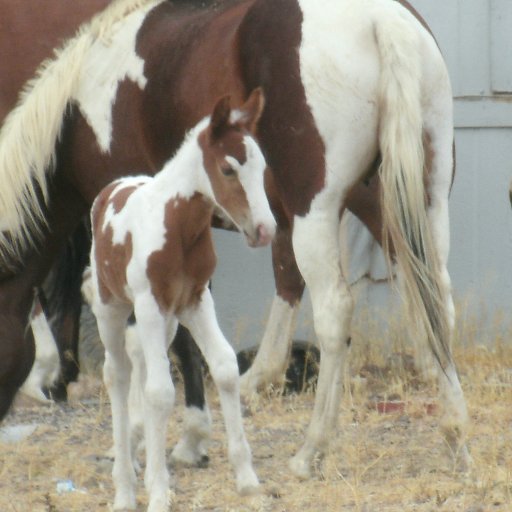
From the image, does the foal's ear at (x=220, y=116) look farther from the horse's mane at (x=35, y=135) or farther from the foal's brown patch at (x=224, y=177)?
the horse's mane at (x=35, y=135)

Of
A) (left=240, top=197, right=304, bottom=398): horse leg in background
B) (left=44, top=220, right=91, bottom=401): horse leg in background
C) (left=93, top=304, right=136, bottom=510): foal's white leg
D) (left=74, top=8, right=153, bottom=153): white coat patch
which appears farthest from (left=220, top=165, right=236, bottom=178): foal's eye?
(left=240, top=197, right=304, bottom=398): horse leg in background

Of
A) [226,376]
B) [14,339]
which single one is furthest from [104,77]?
[226,376]

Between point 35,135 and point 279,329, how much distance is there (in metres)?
1.72

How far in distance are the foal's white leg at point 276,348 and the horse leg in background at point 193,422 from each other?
129cm

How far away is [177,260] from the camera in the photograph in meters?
4.06

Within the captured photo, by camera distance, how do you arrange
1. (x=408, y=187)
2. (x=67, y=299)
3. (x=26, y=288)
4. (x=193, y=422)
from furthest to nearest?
(x=67, y=299)
(x=26, y=288)
(x=193, y=422)
(x=408, y=187)

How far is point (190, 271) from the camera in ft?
13.5

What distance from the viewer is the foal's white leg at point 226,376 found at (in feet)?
13.4

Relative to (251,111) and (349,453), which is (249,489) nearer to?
(349,453)

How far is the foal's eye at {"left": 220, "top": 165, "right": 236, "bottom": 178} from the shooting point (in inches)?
152

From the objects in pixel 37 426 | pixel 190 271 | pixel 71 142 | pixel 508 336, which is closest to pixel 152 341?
pixel 190 271

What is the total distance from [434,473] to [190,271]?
1.20 meters

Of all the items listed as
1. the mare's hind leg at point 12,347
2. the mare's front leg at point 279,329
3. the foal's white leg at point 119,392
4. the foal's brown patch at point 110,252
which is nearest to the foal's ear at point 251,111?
the foal's brown patch at point 110,252

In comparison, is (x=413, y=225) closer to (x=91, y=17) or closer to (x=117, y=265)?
(x=117, y=265)
